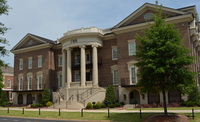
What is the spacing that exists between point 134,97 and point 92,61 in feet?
32.2

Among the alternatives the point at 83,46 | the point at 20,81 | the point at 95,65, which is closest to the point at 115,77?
the point at 95,65

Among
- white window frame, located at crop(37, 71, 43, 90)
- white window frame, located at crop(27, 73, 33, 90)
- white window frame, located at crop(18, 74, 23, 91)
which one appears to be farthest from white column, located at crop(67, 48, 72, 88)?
white window frame, located at crop(18, 74, 23, 91)

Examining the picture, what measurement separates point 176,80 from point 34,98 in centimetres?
3217

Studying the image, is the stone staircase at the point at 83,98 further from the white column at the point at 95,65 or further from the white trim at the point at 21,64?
the white trim at the point at 21,64

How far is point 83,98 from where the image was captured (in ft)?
105

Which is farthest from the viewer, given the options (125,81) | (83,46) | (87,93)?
(83,46)

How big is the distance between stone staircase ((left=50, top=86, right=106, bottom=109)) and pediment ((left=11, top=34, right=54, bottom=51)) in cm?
1473

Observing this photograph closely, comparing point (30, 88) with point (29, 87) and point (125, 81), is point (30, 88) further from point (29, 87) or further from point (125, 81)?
point (125, 81)

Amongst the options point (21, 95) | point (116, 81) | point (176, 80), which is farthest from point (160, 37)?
point (21, 95)

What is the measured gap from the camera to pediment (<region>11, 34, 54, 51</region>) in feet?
142

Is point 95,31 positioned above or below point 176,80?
above

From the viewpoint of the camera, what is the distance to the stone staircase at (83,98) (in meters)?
30.4

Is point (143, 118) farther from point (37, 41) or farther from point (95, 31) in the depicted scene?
point (37, 41)

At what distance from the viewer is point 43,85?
136 ft
